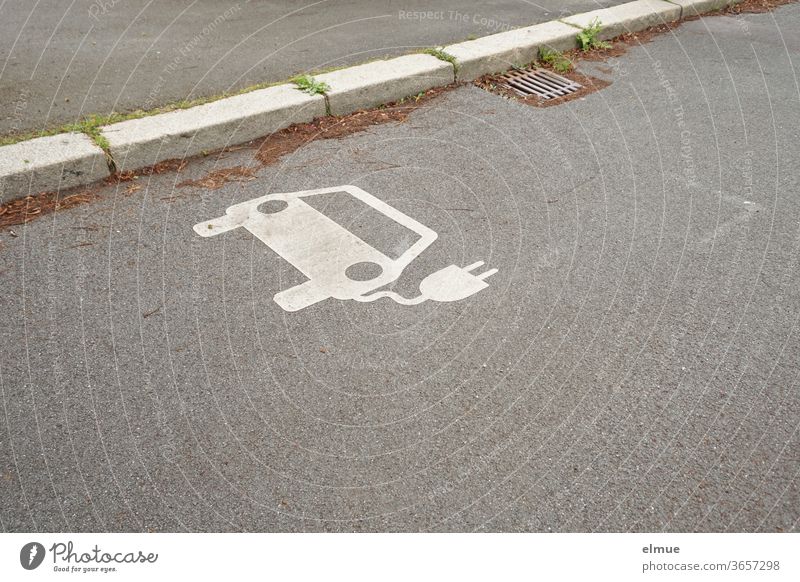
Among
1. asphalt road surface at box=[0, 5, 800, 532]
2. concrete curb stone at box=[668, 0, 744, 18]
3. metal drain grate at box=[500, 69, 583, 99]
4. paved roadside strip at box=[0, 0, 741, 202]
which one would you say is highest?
concrete curb stone at box=[668, 0, 744, 18]

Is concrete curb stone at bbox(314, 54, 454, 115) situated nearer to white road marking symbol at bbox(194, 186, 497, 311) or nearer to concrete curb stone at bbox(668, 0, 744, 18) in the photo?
white road marking symbol at bbox(194, 186, 497, 311)

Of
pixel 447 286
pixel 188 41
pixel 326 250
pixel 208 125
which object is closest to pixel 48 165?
pixel 208 125

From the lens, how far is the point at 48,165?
12.9 ft

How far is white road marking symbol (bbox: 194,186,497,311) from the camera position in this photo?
3242mm

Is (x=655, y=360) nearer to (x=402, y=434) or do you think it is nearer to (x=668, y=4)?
(x=402, y=434)

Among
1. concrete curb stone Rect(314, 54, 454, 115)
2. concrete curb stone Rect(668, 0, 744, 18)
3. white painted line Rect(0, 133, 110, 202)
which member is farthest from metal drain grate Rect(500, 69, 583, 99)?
white painted line Rect(0, 133, 110, 202)

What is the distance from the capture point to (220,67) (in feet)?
18.4

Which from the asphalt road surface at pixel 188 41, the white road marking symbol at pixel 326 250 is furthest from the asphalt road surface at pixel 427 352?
the asphalt road surface at pixel 188 41

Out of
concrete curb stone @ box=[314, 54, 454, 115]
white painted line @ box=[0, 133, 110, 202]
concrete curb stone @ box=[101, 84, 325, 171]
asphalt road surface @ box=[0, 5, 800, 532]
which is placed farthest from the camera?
concrete curb stone @ box=[314, 54, 454, 115]

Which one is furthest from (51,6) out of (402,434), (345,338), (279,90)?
(402,434)

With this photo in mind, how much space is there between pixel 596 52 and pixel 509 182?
2.92 metres

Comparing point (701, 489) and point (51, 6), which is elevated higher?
point (51, 6)

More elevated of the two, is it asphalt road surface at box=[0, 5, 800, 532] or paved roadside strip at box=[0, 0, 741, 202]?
A: paved roadside strip at box=[0, 0, 741, 202]

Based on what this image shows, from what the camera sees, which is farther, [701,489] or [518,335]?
[518,335]
